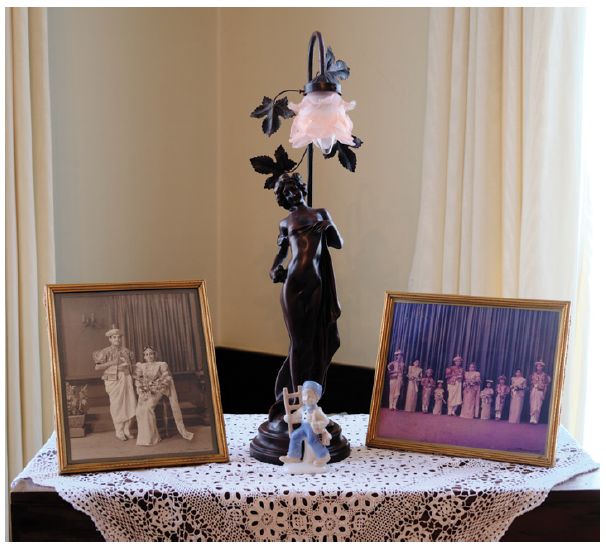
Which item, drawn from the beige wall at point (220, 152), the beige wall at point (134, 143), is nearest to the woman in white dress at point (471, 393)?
the beige wall at point (220, 152)

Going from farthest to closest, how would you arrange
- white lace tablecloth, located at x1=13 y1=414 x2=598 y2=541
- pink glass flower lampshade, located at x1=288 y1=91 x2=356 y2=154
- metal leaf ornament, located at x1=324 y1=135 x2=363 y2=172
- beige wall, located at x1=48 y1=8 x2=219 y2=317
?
beige wall, located at x1=48 y1=8 x2=219 y2=317
metal leaf ornament, located at x1=324 y1=135 x2=363 y2=172
pink glass flower lampshade, located at x1=288 y1=91 x2=356 y2=154
white lace tablecloth, located at x1=13 y1=414 x2=598 y2=541

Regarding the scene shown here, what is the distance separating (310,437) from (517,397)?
1.26 ft

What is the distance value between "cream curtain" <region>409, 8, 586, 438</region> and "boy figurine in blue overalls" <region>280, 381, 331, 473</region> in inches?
26.4

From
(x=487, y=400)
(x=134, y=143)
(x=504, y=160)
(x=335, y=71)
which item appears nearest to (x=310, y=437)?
(x=487, y=400)

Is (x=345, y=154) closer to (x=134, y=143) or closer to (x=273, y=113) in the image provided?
(x=273, y=113)

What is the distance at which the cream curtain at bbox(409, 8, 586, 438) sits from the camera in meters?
1.56

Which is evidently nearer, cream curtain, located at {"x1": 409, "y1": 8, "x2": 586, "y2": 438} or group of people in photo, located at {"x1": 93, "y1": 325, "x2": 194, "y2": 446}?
group of people in photo, located at {"x1": 93, "y1": 325, "x2": 194, "y2": 446}

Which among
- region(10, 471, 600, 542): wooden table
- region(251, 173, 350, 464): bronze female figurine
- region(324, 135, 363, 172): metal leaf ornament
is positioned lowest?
region(10, 471, 600, 542): wooden table

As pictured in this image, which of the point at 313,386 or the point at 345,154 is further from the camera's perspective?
the point at 345,154

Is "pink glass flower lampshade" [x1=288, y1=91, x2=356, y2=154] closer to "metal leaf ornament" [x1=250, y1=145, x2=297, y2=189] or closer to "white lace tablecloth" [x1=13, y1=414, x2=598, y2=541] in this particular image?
"metal leaf ornament" [x1=250, y1=145, x2=297, y2=189]

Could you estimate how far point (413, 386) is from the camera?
1296mm

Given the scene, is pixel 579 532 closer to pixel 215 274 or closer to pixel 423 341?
pixel 423 341

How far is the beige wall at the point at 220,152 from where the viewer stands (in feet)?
6.24

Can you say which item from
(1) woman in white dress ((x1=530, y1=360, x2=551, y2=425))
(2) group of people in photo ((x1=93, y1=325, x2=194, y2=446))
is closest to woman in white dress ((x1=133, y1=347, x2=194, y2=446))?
(2) group of people in photo ((x1=93, y1=325, x2=194, y2=446))
